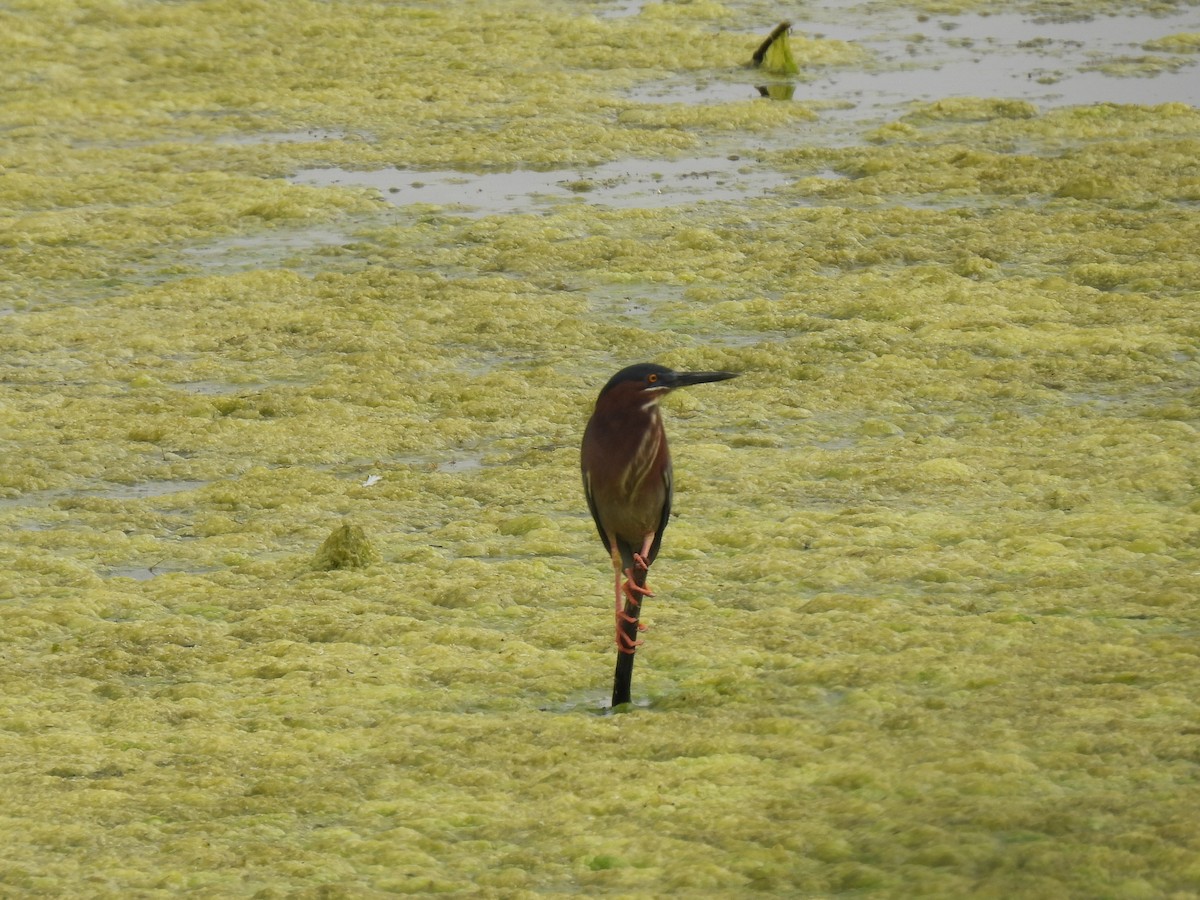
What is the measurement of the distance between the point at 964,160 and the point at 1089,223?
1409 millimetres

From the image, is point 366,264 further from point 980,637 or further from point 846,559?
point 980,637

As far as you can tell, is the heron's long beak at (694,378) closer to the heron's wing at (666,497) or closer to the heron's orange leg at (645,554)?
→ the heron's wing at (666,497)

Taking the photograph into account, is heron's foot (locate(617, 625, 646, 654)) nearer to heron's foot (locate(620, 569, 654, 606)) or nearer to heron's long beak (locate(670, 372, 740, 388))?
heron's foot (locate(620, 569, 654, 606))

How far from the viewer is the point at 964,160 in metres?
10.9

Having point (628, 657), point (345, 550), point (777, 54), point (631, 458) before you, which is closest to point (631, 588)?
point (628, 657)

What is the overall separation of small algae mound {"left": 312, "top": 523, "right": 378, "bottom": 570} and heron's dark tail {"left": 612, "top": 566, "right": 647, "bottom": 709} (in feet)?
A: 4.35

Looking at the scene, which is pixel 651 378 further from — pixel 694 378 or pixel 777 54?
pixel 777 54

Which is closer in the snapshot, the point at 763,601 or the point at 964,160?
the point at 763,601

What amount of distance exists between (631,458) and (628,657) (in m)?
0.67

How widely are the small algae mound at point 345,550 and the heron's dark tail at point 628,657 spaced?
4.35 feet

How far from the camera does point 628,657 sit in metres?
4.93

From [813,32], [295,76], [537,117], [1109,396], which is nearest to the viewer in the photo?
[1109,396]

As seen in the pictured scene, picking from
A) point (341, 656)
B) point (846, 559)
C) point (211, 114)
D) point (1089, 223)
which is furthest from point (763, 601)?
point (211, 114)

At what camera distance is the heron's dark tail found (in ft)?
15.9
